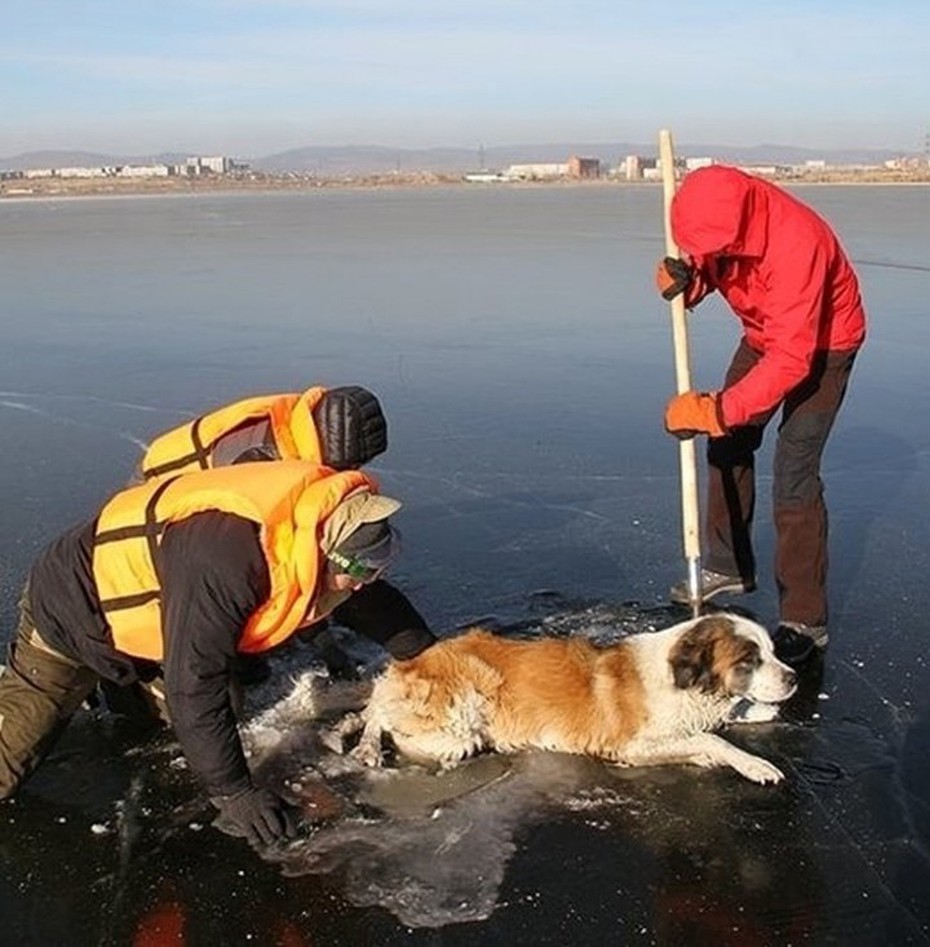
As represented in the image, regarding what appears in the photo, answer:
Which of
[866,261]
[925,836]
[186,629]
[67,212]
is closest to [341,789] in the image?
[186,629]

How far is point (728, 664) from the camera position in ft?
14.1

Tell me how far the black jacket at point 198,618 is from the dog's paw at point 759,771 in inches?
67.4

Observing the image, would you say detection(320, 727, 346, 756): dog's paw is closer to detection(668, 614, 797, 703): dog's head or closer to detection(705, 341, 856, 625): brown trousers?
detection(668, 614, 797, 703): dog's head

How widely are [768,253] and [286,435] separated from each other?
82.6 inches

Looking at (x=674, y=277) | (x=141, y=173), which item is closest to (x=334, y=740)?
(x=674, y=277)

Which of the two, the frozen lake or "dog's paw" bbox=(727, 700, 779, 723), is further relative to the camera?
"dog's paw" bbox=(727, 700, 779, 723)

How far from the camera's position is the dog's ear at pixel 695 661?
4.27 m

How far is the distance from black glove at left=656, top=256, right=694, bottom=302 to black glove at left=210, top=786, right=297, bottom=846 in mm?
2825

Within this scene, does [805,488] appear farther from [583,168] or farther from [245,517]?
[583,168]

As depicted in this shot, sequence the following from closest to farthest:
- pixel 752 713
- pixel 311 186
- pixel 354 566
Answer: pixel 354 566 < pixel 752 713 < pixel 311 186

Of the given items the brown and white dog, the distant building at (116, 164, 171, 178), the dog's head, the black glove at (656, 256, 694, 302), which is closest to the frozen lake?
the brown and white dog

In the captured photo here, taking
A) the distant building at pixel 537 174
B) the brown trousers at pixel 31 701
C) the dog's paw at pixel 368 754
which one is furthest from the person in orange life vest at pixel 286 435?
the distant building at pixel 537 174

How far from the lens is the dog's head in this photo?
4277 mm

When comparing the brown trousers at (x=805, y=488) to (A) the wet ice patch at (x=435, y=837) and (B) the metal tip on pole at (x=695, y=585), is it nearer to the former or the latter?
(B) the metal tip on pole at (x=695, y=585)
